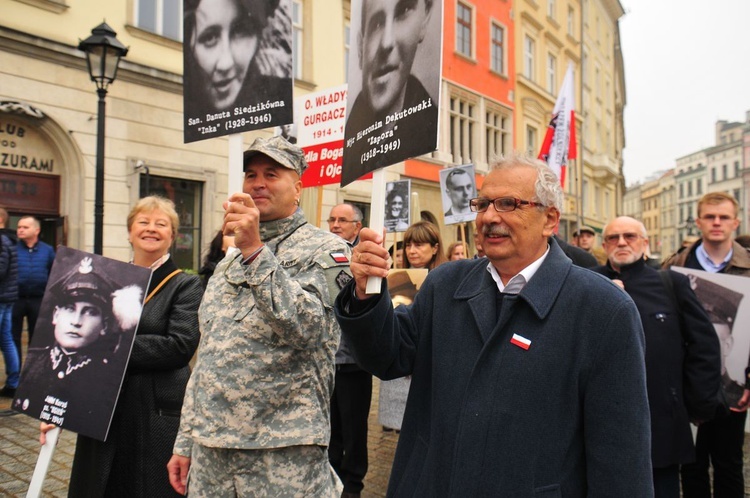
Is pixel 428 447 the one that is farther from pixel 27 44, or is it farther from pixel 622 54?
pixel 622 54

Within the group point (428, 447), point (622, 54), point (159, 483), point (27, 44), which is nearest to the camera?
point (428, 447)

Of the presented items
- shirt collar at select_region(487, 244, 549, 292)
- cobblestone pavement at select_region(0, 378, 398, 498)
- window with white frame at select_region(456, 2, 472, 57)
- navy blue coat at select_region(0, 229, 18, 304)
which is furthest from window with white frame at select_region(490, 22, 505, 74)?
shirt collar at select_region(487, 244, 549, 292)

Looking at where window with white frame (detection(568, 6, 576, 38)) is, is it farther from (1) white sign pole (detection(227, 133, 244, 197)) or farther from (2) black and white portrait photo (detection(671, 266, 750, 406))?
(1) white sign pole (detection(227, 133, 244, 197))

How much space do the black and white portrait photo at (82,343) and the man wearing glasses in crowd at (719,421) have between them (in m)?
3.51

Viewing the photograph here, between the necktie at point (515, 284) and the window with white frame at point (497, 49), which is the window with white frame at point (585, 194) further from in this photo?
the necktie at point (515, 284)

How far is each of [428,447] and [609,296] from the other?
2.36ft

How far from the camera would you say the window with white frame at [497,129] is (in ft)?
78.0

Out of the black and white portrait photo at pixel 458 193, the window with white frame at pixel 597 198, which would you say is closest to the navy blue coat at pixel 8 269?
the black and white portrait photo at pixel 458 193

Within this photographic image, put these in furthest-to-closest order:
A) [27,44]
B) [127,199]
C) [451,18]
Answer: [451,18]
[127,199]
[27,44]

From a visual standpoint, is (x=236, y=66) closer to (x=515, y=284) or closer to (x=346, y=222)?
(x=515, y=284)

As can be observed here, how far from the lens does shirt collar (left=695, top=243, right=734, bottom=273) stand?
423 centimetres

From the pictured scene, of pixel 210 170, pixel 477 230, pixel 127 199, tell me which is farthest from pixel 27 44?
pixel 477 230

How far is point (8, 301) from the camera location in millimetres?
6609

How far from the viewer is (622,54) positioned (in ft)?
180
